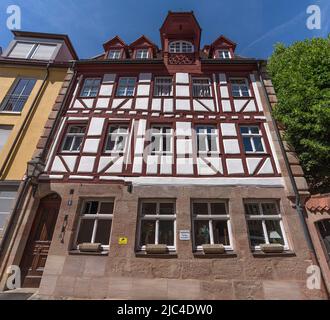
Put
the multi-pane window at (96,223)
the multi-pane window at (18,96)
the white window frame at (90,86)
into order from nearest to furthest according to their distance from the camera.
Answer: the multi-pane window at (96,223) < the multi-pane window at (18,96) < the white window frame at (90,86)

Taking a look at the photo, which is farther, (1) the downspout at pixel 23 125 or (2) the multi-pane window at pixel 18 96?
(2) the multi-pane window at pixel 18 96

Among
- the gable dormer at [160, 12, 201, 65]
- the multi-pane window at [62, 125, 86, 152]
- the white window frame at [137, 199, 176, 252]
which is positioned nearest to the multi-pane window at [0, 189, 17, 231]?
the multi-pane window at [62, 125, 86, 152]

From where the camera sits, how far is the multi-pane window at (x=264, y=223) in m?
6.20

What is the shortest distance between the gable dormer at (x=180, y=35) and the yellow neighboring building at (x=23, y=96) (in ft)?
17.3

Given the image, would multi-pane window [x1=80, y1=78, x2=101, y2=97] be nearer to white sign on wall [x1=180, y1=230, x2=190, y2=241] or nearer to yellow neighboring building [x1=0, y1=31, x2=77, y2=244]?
yellow neighboring building [x1=0, y1=31, x2=77, y2=244]

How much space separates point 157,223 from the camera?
21.2ft

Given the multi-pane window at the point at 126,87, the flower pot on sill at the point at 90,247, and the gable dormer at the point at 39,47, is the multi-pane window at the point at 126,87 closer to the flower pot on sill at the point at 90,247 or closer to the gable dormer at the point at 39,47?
the gable dormer at the point at 39,47

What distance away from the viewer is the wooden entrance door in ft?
20.0

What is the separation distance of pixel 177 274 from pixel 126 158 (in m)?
4.18

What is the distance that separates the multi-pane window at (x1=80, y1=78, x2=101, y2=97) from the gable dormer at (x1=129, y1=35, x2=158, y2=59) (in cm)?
283

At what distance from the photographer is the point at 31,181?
22.5 feet

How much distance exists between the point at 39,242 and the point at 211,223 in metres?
5.60

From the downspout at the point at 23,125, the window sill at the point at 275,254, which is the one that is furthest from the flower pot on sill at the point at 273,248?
the downspout at the point at 23,125

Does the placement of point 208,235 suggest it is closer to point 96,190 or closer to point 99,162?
point 96,190
